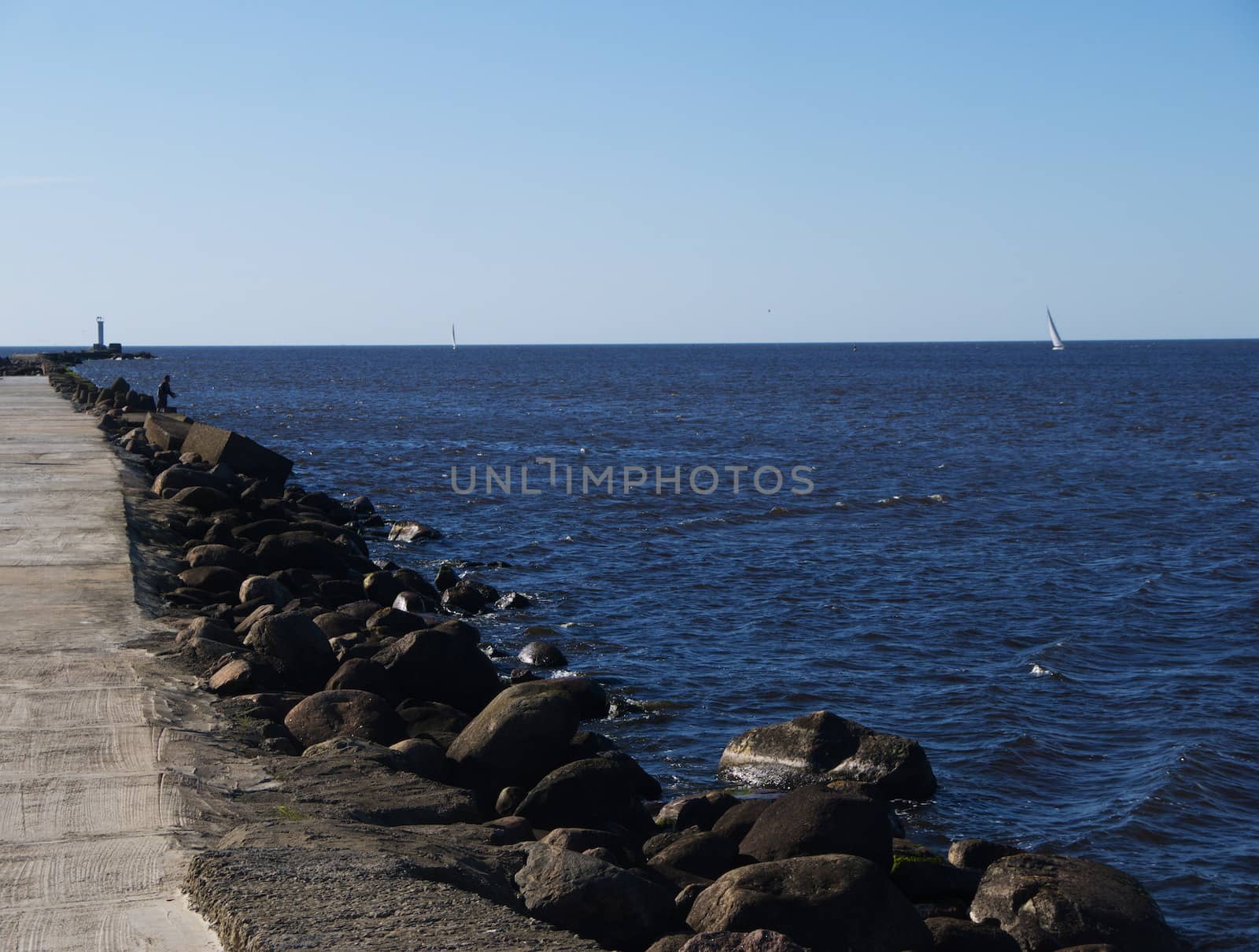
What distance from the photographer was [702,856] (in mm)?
7305

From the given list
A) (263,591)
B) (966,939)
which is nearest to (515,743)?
(966,939)

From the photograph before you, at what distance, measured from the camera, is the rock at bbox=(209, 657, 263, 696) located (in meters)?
8.81

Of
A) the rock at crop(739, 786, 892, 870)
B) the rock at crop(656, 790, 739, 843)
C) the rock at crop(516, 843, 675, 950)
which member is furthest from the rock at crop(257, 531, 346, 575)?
the rock at crop(516, 843, 675, 950)

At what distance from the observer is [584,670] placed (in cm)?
1341

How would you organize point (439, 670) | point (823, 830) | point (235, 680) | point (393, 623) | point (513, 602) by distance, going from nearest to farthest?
point (823, 830)
point (235, 680)
point (439, 670)
point (393, 623)
point (513, 602)

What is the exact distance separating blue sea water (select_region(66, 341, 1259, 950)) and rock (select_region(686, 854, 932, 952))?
2661 mm

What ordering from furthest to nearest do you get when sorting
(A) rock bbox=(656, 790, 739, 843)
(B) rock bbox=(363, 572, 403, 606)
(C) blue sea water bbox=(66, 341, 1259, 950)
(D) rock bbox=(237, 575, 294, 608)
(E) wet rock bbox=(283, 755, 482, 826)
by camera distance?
(B) rock bbox=(363, 572, 403, 606) → (D) rock bbox=(237, 575, 294, 608) → (C) blue sea water bbox=(66, 341, 1259, 950) → (A) rock bbox=(656, 790, 739, 843) → (E) wet rock bbox=(283, 755, 482, 826)

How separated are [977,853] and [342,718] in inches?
173

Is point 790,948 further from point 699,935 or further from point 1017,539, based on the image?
point 1017,539

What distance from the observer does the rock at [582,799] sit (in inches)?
308

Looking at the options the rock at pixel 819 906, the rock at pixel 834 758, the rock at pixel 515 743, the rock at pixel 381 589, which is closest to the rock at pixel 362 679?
the rock at pixel 515 743

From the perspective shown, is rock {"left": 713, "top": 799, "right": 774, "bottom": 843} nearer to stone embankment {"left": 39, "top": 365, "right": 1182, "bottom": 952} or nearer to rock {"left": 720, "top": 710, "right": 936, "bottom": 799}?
stone embankment {"left": 39, "top": 365, "right": 1182, "bottom": 952}

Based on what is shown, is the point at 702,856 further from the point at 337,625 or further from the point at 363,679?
the point at 337,625

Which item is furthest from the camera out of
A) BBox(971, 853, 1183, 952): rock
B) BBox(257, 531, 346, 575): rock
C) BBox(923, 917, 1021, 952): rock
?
BBox(257, 531, 346, 575): rock
